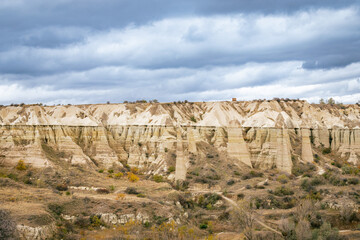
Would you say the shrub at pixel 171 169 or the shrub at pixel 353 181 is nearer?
the shrub at pixel 353 181

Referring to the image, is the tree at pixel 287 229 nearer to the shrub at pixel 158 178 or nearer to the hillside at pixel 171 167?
the hillside at pixel 171 167

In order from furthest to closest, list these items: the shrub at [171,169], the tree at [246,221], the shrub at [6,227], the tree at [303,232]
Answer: the shrub at [171,169], the tree at [246,221], the tree at [303,232], the shrub at [6,227]

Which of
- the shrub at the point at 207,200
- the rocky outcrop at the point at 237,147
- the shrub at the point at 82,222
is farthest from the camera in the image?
the rocky outcrop at the point at 237,147

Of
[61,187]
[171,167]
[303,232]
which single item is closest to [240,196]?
[171,167]

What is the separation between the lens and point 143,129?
56.2 metres

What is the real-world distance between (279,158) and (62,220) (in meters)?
29.7

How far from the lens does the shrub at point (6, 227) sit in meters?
23.2

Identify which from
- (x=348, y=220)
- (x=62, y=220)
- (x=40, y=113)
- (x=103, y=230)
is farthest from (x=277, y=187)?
(x=40, y=113)

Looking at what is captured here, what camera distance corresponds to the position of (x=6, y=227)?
23438 mm

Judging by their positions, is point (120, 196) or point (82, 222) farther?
point (120, 196)

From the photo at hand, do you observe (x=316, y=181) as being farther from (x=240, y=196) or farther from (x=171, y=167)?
(x=171, y=167)

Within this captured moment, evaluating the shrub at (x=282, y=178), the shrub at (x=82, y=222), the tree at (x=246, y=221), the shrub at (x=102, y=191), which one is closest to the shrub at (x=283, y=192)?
the shrub at (x=282, y=178)

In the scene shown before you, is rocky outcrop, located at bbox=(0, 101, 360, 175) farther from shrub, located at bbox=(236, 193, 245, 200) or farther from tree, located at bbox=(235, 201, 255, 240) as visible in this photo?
tree, located at bbox=(235, 201, 255, 240)

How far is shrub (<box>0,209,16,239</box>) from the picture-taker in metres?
23.2
